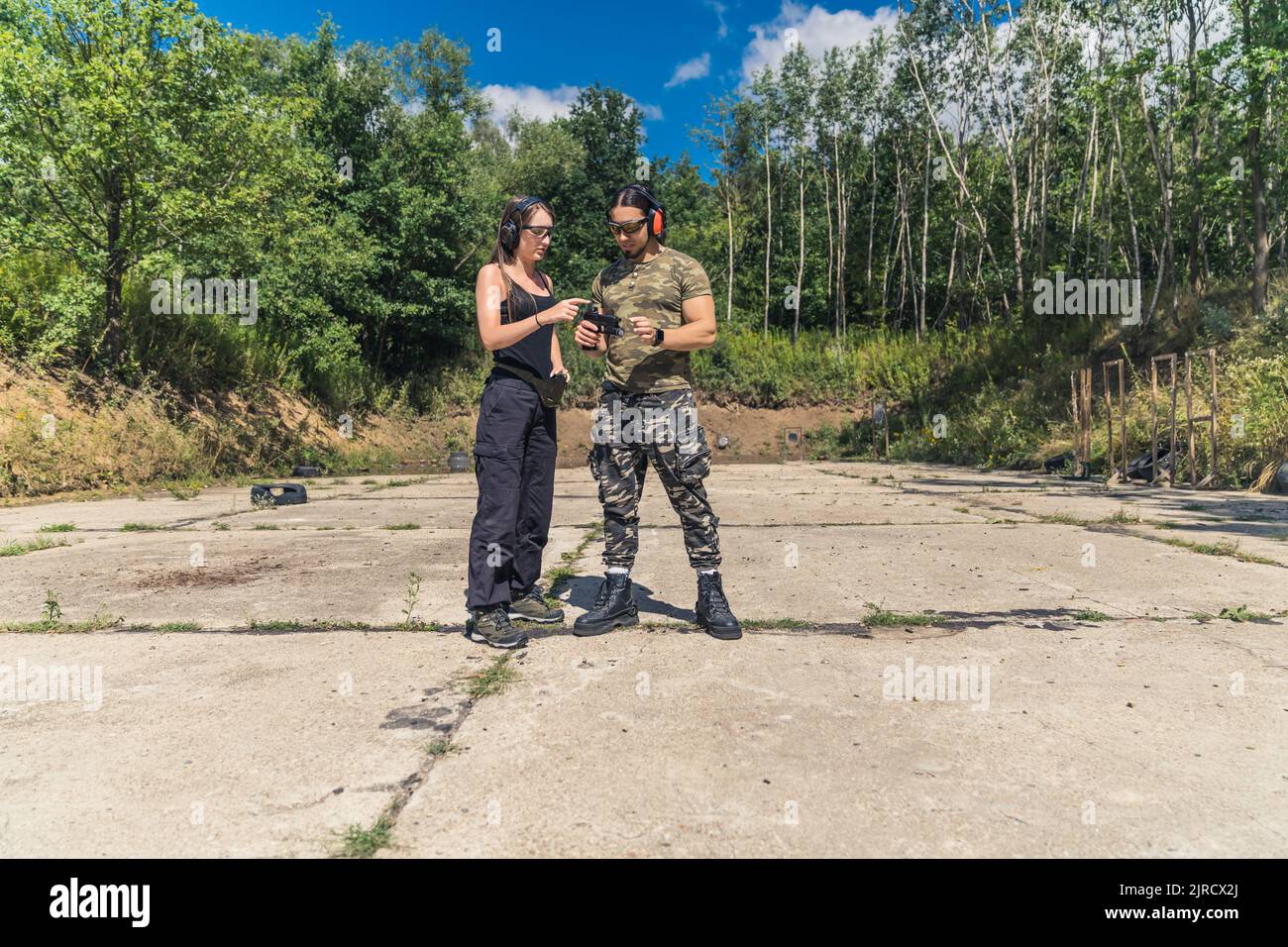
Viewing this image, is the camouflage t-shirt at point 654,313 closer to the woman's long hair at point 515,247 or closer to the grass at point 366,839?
the woman's long hair at point 515,247

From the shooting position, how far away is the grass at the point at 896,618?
329cm

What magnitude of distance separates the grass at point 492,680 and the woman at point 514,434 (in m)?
0.24

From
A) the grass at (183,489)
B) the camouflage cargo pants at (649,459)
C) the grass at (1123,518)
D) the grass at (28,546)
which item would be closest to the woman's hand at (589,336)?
the camouflage cargo pants at (649,459)

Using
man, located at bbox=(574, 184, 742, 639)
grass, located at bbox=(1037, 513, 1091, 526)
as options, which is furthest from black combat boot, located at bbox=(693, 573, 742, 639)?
grass, located at bbox=(1037, 513, 1091, 526)

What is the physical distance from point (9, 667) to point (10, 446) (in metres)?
9.32

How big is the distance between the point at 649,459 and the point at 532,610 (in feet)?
2.98

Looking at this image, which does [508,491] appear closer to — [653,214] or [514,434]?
[514,434]

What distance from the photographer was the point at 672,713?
7.47 ft

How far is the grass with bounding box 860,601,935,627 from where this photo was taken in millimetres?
3291

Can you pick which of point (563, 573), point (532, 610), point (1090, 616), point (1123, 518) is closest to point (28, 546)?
point (563, 573)

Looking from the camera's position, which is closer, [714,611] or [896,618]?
[714,611]

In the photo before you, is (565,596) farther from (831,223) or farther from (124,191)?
(831,223)

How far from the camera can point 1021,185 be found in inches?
1069
